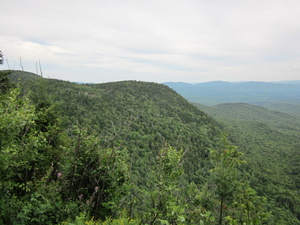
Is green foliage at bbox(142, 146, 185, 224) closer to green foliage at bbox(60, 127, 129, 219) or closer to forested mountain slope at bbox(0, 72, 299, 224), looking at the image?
forested mountain slope at bbox(0, 72, 299, 224)

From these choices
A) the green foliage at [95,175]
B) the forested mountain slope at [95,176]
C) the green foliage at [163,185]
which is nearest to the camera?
the forested mountain slope at [95,176]

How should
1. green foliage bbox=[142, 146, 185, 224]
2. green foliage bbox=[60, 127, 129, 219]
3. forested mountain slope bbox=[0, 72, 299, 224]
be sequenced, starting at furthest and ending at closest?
green foliage bbox=[60, 127, 129, 219] < green foliage bbox=[142, 146, 185, 224] < forested mountain slope bbox=[0, 72, 299, 224]

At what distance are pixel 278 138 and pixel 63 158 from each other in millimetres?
142962

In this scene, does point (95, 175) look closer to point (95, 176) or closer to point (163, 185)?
point (95, 176)

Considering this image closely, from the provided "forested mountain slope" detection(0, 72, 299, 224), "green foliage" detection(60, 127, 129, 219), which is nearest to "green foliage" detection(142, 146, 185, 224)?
"forested mountain slope" detection(0, 72, 299, 224)

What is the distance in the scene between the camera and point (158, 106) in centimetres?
8556

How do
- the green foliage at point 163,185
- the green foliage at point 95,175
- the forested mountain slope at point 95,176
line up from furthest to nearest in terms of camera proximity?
the green foliage at point 95,175 → the green foliage at point 163,185 → the forested mountain slope at point 95,176

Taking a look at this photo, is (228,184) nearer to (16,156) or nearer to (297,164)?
(16,156)

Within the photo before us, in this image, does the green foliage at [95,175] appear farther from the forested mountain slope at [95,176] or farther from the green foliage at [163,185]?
the green foliage at [163,185]

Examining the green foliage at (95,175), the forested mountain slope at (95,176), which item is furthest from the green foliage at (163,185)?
the green foliage at (95,175)

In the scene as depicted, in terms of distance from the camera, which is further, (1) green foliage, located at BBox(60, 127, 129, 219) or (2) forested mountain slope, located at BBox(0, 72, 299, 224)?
(1) green foliage, located at BBox(60, 127, 129, 219)

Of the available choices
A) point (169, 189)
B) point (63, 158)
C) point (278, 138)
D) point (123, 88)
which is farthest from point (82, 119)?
point (278, 138)

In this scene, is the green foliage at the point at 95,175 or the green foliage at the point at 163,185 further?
the green foliage at the point at 95,175

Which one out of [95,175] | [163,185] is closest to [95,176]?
[95,175]
